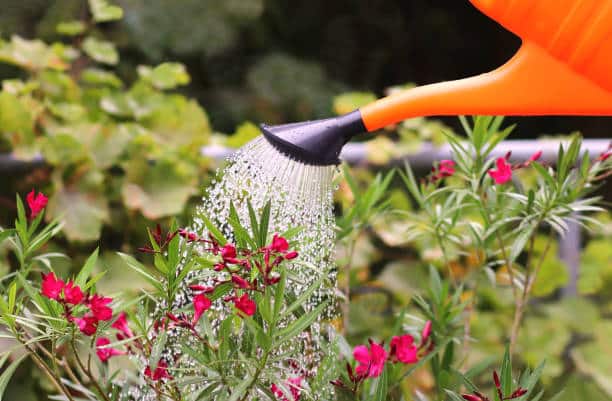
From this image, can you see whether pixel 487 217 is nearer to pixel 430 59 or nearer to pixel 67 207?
pixel 67 207

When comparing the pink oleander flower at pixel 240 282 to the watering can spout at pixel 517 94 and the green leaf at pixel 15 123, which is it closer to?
the watering can spout at pixel 517 94

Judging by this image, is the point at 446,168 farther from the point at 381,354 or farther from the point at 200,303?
the point at 200,303

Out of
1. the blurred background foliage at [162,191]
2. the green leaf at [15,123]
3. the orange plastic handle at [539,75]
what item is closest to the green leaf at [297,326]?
the orange plastic handle at [539,75]

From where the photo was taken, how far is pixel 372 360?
779mm

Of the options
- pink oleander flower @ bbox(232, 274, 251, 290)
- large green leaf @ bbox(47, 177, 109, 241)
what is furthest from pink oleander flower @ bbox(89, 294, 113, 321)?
large green leaf @ bbox(47, 177, 109, 241)

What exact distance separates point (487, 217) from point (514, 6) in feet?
1.18

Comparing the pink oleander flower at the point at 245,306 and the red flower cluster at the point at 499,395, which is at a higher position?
the red flower cluster at the point at 499,395

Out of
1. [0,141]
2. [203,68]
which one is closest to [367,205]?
[0,141]

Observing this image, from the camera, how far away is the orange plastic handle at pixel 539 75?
0.68 meters

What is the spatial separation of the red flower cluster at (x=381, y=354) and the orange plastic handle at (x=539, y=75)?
232 millimetres

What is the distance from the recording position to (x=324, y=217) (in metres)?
0.84

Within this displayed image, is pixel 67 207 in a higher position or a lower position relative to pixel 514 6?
lower

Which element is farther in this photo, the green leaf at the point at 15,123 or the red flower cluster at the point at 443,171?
the green leaf at the point at 15,123

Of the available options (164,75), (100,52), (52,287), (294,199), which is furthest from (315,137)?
(100,52)
